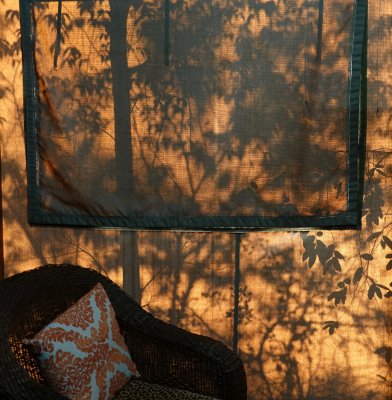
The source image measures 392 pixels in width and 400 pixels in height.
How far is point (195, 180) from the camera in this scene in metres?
2.77

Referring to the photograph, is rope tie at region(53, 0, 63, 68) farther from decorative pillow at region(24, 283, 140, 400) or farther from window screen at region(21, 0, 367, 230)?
decorative pillow at region(24, 283, 140, 400)

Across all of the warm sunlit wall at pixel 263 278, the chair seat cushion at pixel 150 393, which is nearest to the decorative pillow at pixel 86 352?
the chair seat cushion at pixel 150 393

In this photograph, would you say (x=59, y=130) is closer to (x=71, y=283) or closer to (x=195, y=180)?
(x=195, y=180)

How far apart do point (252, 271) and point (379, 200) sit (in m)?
0.71

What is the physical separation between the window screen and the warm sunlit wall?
11cm

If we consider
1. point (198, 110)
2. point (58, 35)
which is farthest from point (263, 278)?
point (58, 35)

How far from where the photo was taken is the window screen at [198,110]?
266 centimetres

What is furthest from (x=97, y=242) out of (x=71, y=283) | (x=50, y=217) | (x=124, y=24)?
(x=124, y=24)

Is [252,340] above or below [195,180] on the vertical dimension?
below

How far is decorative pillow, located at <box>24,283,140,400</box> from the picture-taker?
1.76 meters

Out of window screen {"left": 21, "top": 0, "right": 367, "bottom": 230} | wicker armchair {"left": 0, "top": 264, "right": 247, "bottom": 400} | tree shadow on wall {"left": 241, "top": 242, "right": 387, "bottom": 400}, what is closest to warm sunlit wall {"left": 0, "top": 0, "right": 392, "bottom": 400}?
tree shadow on wall {"left": 241, "top": 242, "right": 387, "bottom": 400}

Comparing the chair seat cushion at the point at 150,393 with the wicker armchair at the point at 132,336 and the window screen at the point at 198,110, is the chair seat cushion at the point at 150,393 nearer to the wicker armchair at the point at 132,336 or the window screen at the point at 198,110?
the wicker armchair at the point at 132,336

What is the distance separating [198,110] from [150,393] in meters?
1.35

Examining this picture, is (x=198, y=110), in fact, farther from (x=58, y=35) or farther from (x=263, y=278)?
(x=263, y=278)
